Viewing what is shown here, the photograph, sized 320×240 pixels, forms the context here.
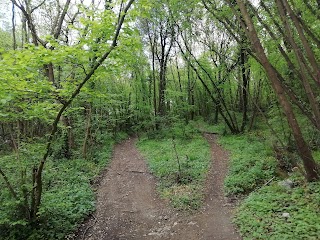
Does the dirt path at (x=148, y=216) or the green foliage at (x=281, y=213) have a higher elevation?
the green foliage at (x=281, y=213)

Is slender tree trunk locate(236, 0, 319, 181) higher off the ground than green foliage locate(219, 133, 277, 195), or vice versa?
slender tree trunk locate(236, 0, 319, 181)

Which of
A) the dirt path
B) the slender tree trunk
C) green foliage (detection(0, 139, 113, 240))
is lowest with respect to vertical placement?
the dirt path

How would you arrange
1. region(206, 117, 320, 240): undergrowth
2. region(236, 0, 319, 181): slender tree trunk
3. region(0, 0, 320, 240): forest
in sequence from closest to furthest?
1. region(0, 0, 320, 240): forest
2. region(206, 117, 320, 240): undergrowth
3. region(236, 0, 319, 181): slender tree trunk

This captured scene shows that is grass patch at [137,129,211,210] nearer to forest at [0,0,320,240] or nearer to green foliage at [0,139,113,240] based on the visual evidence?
forest at [0,0,320,240]

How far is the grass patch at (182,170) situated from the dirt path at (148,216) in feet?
1.05

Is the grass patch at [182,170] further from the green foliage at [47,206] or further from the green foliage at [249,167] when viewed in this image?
the green foliage at [47,206]

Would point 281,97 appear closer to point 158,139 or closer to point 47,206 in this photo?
point 47,206

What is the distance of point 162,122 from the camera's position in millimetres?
19062

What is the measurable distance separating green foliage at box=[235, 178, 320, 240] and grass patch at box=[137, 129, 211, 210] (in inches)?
67.2

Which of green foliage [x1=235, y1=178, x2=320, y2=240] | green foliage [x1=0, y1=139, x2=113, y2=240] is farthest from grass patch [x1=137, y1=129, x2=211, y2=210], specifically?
green foliage [x1=0, y1=139, x2=113, y2=240]

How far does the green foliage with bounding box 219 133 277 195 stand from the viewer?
8.26 meters

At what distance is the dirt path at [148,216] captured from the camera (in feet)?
20.9

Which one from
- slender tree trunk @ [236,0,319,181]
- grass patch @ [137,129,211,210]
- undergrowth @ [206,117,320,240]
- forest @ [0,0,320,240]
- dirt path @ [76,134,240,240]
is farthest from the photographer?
grass patch @ [137,129,211,210]

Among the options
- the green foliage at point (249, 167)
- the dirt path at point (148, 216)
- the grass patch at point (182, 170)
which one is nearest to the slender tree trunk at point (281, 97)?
the green foliage at point (249, 167)
